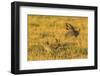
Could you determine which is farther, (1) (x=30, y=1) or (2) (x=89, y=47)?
(2) (x=89, y=47)

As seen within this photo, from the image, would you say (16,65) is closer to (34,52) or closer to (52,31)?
(34,52)

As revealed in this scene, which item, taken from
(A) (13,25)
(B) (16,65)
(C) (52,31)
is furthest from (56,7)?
(B) (16,65)

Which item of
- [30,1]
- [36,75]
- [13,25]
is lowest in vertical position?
[36,75]

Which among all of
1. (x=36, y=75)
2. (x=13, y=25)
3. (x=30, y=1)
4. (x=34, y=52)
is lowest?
(x=36, y=75)

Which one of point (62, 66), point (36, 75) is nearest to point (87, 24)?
point (62, 66)

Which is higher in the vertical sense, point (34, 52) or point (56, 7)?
point (56, 7)

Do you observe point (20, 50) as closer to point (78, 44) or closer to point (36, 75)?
point (36, 75)
